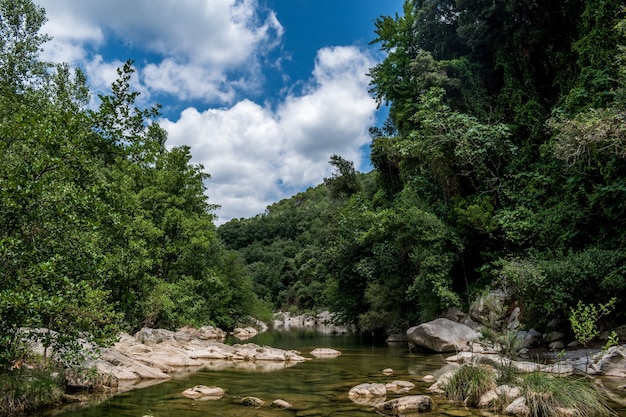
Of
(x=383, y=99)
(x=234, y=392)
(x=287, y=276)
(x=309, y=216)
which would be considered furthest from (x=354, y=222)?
(x=309, y=216)

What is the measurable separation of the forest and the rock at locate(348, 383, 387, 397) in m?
5.97

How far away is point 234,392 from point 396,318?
20.2 meters

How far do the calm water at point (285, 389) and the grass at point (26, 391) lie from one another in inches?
19.1

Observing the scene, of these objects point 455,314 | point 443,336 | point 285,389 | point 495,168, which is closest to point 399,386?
point 285,389

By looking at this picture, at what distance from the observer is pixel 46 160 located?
7934 mm

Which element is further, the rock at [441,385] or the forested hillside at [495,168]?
the forested hillside at [495,168]

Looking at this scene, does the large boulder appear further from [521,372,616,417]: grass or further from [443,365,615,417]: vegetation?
[521,372,616,417]: grass

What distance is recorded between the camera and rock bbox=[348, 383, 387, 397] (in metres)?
10.8

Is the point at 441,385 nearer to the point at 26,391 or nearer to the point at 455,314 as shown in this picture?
the point at 26,391

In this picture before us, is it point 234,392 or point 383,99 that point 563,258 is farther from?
point 383,99

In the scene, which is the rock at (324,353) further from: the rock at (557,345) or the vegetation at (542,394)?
the vegetation at (542,394)

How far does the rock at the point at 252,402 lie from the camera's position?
9.95 meters

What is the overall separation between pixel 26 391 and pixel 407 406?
7.79 metres

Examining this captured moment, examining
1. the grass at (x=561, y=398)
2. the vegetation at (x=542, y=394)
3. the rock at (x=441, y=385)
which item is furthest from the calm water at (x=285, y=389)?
the grass at (x=561, y=398)
